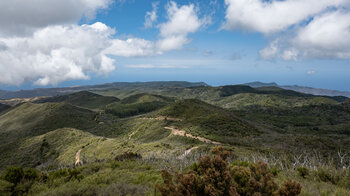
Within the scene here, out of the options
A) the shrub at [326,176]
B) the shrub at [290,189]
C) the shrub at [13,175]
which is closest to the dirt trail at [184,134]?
the shrub at [326,176]

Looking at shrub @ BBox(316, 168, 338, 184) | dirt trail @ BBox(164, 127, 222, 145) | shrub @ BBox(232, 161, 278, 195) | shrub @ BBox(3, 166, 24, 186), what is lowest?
dirt trail @ BBox(164, 127, 222, 145)

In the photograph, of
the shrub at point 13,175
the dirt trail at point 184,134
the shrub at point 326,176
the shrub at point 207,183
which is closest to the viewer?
the shrub at point 207,183

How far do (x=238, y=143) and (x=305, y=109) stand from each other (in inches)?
4282

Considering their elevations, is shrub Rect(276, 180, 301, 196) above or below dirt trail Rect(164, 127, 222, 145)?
above

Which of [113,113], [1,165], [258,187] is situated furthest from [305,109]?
[1,165]

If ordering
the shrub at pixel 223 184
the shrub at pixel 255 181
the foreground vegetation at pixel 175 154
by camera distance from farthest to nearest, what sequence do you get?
the foreground vegetation at pixel 175 154, the shrub at pixel 255 181, the shrub at pixel 223 184

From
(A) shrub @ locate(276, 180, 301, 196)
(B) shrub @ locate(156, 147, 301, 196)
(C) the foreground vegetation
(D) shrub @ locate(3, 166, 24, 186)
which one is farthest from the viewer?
(D) shrub @ locate(3, 166, 24, 186)

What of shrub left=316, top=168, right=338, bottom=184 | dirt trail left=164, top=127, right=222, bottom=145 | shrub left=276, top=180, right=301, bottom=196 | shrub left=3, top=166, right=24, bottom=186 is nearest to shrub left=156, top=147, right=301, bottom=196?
shrub left=276, top=180, right=301, bottom=196

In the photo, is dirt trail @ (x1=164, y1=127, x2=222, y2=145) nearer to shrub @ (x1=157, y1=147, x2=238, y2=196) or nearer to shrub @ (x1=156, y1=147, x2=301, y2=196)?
shrub @ (x1=156, y1=147, x2=301, y2=196)

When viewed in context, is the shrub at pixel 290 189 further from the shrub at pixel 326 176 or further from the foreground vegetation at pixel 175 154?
the shrub at pixel 326 176

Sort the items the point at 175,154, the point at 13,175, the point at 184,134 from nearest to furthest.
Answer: the point at 13,175, the point at 175,154, the point at 184,134

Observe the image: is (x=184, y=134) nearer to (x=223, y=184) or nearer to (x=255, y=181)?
(x=223, y=184)

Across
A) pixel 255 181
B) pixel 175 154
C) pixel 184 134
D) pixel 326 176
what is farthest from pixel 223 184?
pixel 184 134

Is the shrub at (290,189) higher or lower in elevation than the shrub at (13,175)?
higher
